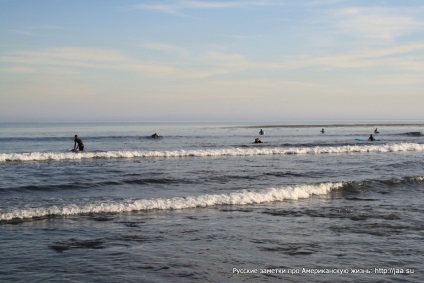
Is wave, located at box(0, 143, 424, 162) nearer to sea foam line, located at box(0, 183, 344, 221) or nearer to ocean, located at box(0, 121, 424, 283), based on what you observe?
ocean, located at box(0, 121, 424, 283)

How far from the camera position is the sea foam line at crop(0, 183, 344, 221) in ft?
43.0

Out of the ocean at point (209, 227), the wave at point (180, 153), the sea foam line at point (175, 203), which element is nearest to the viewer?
the ocean at point (209, 227)

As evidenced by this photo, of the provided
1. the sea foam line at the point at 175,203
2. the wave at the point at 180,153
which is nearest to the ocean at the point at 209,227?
the sea foam line at the point at 175,203

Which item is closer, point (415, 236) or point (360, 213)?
point (415, 236)

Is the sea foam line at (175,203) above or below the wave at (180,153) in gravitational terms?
below

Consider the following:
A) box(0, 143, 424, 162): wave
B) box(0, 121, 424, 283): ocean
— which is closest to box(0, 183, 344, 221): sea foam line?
box(0, 121, 424, 283): ocean

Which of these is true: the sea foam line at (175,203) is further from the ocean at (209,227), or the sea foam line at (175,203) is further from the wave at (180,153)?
the wave at (180,153)

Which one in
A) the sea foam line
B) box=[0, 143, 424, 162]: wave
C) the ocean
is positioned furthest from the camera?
box=[0, 143, 424, 162]: wave

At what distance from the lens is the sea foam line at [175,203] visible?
43.0 ft

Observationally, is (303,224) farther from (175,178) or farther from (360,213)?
(175,178)

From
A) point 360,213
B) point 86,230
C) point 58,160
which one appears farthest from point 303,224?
point 58,160

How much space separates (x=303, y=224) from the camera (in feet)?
39.5

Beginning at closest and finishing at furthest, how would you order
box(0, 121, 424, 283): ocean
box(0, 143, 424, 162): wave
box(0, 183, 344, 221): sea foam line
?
box(0, 121, 424, 283): ocean, box(0, 183, 344, 221): sea foam line, box(0, 143, 424, 162): wave

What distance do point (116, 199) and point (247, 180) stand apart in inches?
283
